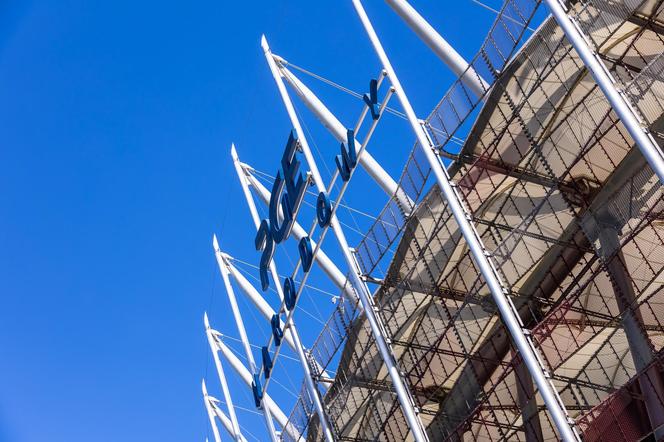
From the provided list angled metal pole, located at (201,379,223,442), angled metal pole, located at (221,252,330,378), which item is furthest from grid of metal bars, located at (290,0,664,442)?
angled metal pole, located at (201,379,223,442)

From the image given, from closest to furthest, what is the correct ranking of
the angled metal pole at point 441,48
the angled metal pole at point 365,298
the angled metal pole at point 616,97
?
the angled metal pole at point 616,97, the angled metal pole at point 365,298, the angled metal pole at point 441,48

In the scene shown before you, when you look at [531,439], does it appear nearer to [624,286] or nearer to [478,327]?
[478,327]

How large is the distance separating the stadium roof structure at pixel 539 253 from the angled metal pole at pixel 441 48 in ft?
0.87

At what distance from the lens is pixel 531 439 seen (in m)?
25.7

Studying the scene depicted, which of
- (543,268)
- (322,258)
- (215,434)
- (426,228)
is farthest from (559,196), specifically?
(215,434)

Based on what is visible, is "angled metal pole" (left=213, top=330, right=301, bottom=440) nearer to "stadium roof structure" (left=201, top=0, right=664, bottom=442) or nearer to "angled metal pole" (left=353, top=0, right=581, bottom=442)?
"stadium roof structure" (left=201, top=0, right=664, bottom=442)

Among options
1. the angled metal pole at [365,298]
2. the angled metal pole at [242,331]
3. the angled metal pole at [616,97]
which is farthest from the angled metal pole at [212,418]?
the angled metal pole at [616,97]

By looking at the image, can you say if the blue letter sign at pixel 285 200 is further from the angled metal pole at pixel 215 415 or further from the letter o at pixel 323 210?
the angled metal pole at pixel 215 415

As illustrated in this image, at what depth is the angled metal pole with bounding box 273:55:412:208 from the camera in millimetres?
29453

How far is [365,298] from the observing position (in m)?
26.0

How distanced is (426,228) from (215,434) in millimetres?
21883

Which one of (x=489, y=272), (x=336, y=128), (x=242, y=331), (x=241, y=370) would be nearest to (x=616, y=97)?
(x=489, y=272)

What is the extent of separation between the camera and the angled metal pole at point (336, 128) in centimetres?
2945

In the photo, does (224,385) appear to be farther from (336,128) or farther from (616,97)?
(616,97)
